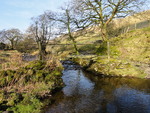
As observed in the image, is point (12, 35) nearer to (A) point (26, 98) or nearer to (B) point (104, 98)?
(A) point (26, 98)

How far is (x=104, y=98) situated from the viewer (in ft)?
29.4

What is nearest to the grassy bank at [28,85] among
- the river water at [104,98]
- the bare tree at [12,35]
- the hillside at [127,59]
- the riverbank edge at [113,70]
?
the river water at [104,98]

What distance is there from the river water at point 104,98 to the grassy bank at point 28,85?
0.95 meters

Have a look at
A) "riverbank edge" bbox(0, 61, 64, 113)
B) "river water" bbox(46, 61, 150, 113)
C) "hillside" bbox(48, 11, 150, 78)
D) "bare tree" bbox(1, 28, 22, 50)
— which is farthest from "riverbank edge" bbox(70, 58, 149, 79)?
"bare tree" bbox(1, 28, 22, 50)

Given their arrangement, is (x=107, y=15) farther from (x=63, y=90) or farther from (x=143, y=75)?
(x=63, y=90)

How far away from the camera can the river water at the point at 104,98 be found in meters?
7.61

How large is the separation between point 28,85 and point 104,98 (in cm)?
521

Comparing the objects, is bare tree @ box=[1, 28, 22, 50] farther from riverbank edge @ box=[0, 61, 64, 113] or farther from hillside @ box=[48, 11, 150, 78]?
riverbank edge @ box=[0, 61, 64, 113]

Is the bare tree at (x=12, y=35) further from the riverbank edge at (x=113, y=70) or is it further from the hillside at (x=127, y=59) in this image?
the riverbank edge at (x=113, y=70)

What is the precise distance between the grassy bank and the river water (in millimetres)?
952

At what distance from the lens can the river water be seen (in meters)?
7.61

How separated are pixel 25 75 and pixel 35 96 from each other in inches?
69.4

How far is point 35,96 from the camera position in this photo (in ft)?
28.1

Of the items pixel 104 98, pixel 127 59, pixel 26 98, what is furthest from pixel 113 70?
pixel 26 98
